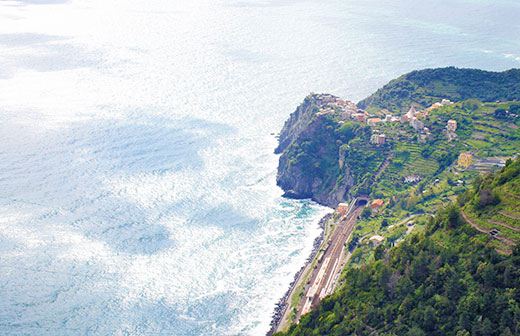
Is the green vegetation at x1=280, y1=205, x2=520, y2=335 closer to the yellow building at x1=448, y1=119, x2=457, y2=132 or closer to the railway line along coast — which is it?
the railway line along coast

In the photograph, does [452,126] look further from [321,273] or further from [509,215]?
[509,215]

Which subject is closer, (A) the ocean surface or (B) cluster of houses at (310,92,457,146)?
(A) the ocean surface

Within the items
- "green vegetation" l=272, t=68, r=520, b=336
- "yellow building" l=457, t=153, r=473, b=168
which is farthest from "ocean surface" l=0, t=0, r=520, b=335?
"yellow building" l=457, t=153, r=473, b=168

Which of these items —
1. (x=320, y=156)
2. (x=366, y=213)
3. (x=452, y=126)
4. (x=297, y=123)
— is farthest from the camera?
(x=297, y=123)


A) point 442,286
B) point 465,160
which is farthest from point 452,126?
point 442,286

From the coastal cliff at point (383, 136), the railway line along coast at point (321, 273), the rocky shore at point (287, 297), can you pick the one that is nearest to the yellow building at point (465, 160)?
the coastal cliff at point (383, 136)

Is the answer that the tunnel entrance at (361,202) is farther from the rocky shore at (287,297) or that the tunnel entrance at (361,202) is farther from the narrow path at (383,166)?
the rocky shore at (287,297)
